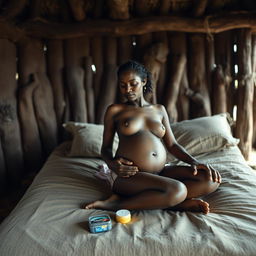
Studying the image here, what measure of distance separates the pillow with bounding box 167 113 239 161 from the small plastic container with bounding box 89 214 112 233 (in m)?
1.30

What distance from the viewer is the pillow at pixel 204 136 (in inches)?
107

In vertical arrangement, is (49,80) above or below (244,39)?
below

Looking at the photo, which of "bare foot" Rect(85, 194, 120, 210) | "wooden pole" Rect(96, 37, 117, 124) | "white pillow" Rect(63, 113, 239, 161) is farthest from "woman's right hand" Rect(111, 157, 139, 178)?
"wooden pole" Rect(96, 37, 117, 124)

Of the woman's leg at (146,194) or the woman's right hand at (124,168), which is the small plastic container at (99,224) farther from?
the woman's right hand at (124,168)

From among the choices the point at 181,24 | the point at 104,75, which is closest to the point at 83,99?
the point at 104,75

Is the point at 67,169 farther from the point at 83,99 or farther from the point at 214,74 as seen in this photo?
the point at 214,74

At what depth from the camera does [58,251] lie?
1391 millimetres

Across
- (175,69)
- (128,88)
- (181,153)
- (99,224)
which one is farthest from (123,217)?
(175,69)

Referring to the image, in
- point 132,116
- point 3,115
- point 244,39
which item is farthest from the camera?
point 244,39

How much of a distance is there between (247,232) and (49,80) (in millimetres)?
2874

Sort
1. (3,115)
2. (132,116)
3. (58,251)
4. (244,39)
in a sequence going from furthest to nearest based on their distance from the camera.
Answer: (244,39), (3,115), (132,116), (58,251)

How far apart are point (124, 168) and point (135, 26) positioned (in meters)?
2.04

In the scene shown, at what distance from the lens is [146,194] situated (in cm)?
170

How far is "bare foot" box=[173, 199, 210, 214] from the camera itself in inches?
67.1
